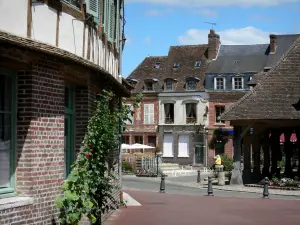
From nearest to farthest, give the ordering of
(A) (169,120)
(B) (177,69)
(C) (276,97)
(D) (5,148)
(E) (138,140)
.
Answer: (D) (5,148) < (C) (276,97) < (A) (169,120) < (E) (138,140) < (B) (177,69)

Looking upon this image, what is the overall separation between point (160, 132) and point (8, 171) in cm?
4706

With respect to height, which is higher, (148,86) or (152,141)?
(148,86)

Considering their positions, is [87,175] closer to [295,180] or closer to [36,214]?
[36,214]

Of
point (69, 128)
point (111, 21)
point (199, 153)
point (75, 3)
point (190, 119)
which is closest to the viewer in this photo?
point (75, 3)

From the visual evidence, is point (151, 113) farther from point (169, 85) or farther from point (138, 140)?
point (169, 85)

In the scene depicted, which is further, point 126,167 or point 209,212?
Result: point 126,167

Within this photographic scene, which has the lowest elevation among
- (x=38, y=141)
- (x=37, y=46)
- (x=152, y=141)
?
(x=38, y=141)

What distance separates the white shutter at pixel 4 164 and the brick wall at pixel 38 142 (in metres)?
0.15

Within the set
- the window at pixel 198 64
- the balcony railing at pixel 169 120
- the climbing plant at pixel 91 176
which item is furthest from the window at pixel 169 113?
the climbing plant at pixel 91 176

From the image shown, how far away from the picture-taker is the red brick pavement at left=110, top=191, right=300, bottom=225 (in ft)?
48.6

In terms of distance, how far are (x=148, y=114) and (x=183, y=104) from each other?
3577 mm

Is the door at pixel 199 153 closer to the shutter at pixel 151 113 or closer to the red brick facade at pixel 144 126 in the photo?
the red brick facade at pixel 144 126

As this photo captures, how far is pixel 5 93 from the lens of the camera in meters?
9.25

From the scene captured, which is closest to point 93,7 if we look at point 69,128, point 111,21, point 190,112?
point 69,128
